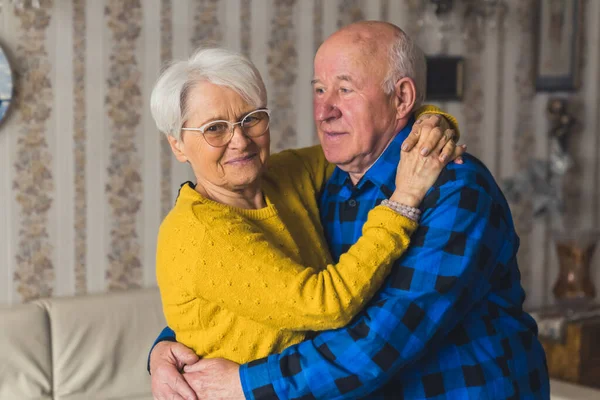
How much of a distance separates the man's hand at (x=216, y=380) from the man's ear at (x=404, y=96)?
640 millimetres

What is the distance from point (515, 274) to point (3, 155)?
2048mm

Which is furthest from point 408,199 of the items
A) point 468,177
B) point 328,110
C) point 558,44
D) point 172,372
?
point 558,44

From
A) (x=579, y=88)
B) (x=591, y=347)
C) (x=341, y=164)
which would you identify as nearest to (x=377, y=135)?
(x=341, y=164)

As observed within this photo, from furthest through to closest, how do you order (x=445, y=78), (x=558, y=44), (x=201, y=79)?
(x=558, y=44) < (x=445, y=78) < (x=201, y=79)

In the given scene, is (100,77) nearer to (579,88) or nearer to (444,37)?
(444,37)

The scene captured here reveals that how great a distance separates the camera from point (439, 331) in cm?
145

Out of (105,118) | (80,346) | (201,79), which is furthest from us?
(105,118)

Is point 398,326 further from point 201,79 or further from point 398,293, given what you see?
point 201,79

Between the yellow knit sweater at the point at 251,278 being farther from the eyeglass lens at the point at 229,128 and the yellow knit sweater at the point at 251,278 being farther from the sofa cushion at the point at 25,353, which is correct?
the sofa cushion at the point at 25,353

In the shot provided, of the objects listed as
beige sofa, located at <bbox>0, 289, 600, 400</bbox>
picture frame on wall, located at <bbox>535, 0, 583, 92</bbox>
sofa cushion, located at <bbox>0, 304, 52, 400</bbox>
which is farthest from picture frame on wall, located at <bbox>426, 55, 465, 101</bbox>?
sofa cushion, located at <bbox>0, 304, 52, 400</bbox>

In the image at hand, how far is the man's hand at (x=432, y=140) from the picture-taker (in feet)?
4.95

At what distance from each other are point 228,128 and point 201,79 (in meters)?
0.11

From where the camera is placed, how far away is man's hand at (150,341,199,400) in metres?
1.56

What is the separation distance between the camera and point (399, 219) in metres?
1.42
